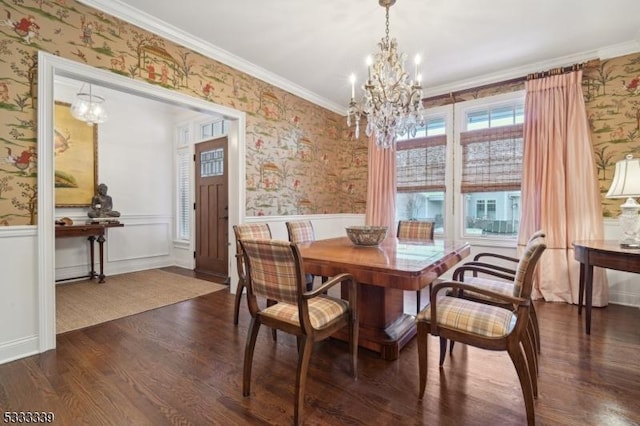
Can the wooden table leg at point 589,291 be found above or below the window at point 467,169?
below

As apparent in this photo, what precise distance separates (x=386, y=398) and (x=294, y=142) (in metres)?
3.58

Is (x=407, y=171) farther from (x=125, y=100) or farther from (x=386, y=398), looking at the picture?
(x=125, y=100)

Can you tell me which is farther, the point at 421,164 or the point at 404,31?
the point at 421,164

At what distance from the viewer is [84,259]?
4398 millimetres

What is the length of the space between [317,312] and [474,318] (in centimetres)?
84

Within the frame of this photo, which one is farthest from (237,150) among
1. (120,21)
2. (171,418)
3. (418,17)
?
(171,418)

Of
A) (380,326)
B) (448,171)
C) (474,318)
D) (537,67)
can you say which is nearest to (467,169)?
Result: (448,171)

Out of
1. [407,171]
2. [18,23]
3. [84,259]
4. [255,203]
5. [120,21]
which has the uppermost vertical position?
[120,21]

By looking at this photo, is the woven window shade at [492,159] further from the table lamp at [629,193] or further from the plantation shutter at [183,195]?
the plantation shutter at [183,195]

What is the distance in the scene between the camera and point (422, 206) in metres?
4.57

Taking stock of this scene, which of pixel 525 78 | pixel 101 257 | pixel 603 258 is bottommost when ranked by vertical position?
pixel 101 257

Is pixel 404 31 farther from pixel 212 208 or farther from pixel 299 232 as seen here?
pixel 212 208

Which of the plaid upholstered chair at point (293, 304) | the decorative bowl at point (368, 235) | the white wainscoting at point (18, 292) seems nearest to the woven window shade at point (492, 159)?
the decorative bowl at point (368, 235)

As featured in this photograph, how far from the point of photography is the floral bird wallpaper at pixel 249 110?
213 cm
